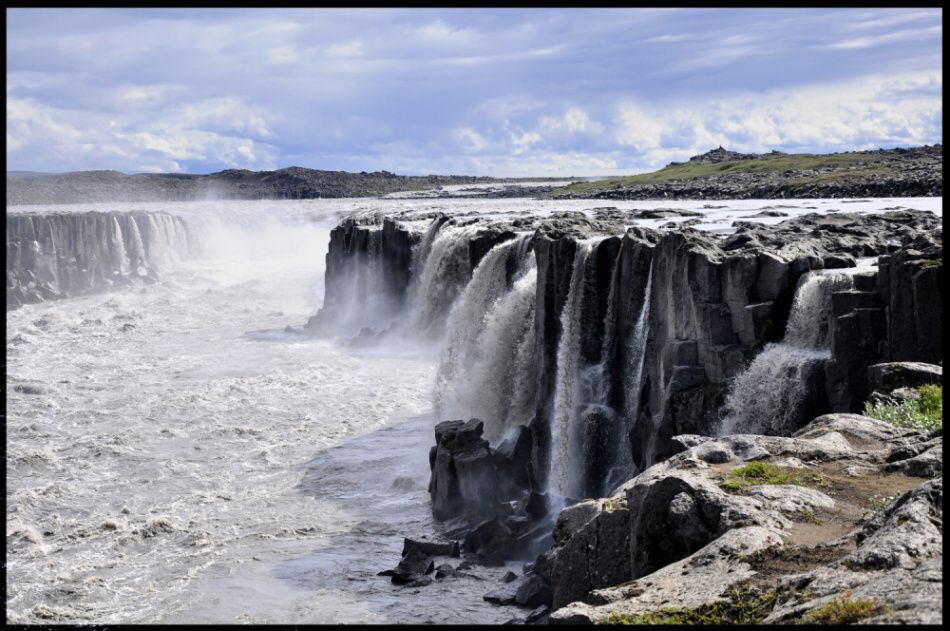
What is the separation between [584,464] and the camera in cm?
2552

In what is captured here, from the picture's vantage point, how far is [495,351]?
32.8 metres

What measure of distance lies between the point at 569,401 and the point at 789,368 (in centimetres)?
892

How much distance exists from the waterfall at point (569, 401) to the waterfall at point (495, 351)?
2.58 meters

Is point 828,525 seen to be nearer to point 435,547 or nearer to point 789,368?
point 789,368

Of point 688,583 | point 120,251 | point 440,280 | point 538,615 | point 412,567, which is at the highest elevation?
point 120,251

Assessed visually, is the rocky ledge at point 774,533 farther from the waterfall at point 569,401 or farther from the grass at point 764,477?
the waterfall at point 569,401

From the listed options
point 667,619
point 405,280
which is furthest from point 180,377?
point 667,619

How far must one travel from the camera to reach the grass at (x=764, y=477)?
11.9m

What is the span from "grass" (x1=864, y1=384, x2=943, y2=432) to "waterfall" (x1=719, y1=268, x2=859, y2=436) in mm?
3227

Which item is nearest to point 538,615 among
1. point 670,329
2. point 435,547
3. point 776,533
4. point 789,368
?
point 435,547

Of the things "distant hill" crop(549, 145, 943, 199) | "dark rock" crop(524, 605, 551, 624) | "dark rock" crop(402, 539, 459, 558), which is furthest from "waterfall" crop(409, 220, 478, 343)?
"dark rock" crop(524, 605, 551, 624)

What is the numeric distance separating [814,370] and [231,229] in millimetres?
88629

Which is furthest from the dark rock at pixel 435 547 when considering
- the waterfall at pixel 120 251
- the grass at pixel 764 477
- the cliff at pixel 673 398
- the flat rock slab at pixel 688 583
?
the waterfall at pixel 120 251

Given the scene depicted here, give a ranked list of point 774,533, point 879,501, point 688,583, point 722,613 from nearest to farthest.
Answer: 1. point 722,613
2. point 688,583
3. point 774,533
4. point 879,501
